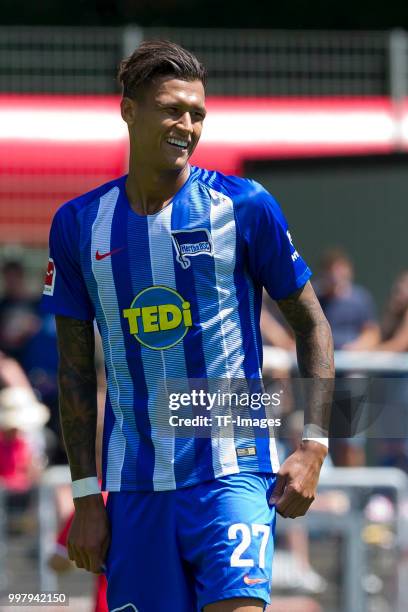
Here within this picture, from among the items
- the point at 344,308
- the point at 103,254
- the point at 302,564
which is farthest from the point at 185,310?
the point at 344,308

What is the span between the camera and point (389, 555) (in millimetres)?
7266

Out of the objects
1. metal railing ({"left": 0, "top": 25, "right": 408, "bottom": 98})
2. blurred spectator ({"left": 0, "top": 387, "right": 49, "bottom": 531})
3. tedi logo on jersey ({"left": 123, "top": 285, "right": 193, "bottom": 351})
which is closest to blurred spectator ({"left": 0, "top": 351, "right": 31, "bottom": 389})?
blurred spectator ({"left": 0, "top": 387, "right": 49, "bottom": 531})

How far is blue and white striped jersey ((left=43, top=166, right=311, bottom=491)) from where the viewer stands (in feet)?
12.9

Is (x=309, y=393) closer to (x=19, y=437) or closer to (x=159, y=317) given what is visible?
(x=159, y=317)

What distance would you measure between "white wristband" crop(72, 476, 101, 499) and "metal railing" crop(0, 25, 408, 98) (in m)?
11.1

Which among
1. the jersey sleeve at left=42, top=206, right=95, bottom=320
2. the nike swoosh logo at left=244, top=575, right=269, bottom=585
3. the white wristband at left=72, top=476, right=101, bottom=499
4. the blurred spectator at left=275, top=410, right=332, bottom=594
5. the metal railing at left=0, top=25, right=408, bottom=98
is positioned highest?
the metal railing at left=0, top=25, right=408, bottom=98

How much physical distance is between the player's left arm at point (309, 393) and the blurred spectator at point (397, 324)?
6141 millimetres

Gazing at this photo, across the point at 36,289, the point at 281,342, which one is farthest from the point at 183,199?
the point at 36,289

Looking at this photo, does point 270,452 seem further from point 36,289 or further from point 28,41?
point 28,41

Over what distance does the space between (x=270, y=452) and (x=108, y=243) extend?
820 millimetres

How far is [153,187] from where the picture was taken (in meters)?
4.06

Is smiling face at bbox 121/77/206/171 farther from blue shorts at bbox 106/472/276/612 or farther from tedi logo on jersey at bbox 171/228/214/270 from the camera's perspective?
blue shorts at bbox 106/472/276/612

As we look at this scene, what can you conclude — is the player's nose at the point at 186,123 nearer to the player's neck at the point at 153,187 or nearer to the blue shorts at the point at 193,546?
the player's neck at the point at 153,187

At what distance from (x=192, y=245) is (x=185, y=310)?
200 millimetres
